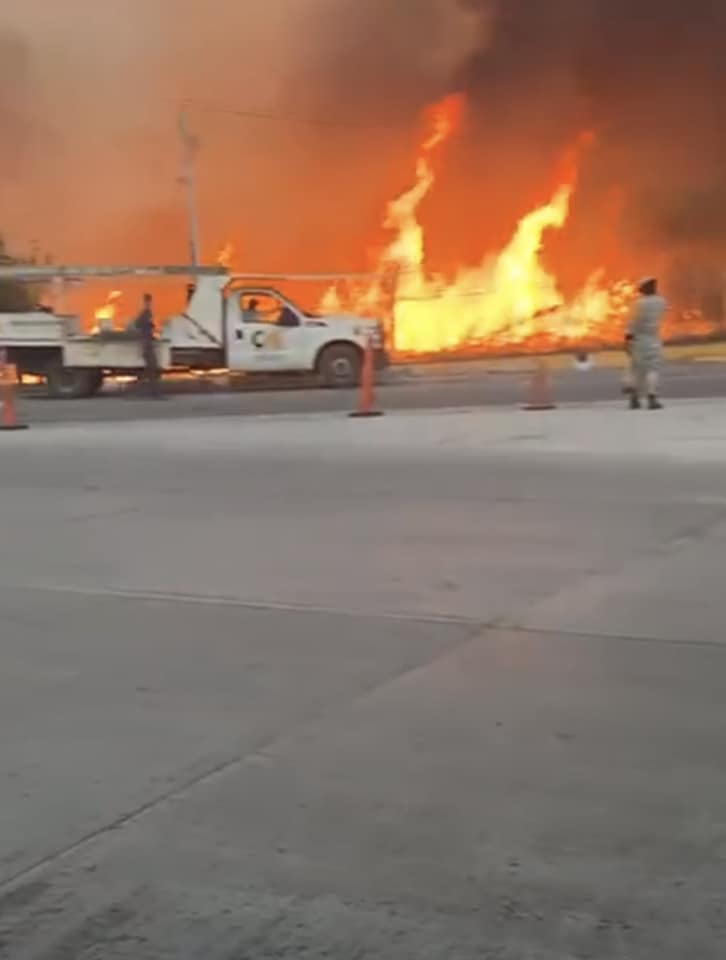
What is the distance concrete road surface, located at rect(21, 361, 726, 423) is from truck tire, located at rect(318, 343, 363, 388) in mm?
433

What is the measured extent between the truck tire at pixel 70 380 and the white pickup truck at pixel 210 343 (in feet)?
0.05

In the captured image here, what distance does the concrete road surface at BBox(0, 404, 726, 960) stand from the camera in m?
3.33

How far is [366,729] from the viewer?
4613mm

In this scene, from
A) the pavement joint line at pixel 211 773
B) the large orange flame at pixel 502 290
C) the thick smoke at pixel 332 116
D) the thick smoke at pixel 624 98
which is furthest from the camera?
the large orange flame at pixel 502 290

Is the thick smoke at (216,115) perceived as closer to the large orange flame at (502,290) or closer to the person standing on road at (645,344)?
the large orange flame at (502,290)

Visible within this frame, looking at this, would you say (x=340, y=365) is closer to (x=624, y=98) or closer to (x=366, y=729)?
(x=624, y=98)

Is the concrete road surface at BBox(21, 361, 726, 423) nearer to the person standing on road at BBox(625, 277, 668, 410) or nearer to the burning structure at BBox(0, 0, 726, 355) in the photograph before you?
the person standing on road at BBox(625, 277, 668, 410)

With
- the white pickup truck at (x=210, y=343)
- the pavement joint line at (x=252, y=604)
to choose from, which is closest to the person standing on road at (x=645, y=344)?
the white pickup truck at (x=210, y=343)

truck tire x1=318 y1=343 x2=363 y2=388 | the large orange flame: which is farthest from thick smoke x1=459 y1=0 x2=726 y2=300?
truck tire x1=318 y1=343 x2=363 y2=388

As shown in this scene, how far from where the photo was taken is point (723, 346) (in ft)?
124

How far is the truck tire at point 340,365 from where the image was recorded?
25.2m

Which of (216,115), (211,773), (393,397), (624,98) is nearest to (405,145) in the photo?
(216,115)

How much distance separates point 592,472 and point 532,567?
353 cm

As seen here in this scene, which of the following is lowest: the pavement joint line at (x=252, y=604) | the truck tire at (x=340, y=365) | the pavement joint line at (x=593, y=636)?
the pavement joint line at (x=593, y=636)
